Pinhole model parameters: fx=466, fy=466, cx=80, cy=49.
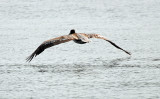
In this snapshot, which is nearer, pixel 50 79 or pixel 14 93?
pixel 14 93

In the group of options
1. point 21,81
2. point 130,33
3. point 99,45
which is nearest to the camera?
point 21,81

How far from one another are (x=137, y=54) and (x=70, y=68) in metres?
2.05

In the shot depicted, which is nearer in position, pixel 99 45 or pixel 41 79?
pixel 41 79

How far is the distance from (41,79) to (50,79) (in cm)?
18

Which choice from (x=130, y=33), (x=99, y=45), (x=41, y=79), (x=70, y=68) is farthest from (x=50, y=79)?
(x=130, y=33)

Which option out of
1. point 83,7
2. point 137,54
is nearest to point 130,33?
point 137,54

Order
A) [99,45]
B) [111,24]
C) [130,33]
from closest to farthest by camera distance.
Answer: [99,45]
[130,33]
[111,24]

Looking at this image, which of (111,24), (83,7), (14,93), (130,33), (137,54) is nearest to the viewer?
(14,93)

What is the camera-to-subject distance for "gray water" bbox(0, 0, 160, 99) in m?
8.26

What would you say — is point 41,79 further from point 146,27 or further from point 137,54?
point 146,27

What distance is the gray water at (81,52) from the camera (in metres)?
8.26

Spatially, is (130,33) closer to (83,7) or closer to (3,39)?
(3,39)

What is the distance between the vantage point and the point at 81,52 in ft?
38.1

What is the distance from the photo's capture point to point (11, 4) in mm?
19156
